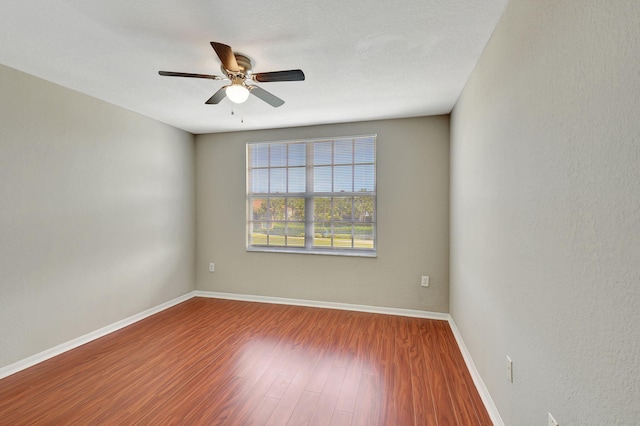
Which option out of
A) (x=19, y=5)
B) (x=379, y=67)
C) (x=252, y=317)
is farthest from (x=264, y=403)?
(x=19, y=5)

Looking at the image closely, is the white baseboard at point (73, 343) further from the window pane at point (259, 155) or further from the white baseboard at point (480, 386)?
the white baseboard at point (480, 386)

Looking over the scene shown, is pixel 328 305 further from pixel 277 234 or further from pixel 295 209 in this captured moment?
pixel 295 209

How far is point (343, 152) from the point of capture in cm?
371

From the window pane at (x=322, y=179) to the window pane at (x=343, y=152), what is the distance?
0.17 meters

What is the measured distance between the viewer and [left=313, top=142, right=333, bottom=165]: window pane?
12.3ft

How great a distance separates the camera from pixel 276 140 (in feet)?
12.8

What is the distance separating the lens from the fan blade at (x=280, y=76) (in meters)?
1.82

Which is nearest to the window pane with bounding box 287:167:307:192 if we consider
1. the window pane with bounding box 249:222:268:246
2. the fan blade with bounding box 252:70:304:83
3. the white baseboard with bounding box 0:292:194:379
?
the window pane with bounding box 249:222:268:246

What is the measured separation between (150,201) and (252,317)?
1.96 m

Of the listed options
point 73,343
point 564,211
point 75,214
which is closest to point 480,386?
point 564,211

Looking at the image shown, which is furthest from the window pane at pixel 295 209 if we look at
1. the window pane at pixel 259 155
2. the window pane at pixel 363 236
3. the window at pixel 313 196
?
the window pane at pixel 363 236

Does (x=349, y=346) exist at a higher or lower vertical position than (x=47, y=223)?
lower

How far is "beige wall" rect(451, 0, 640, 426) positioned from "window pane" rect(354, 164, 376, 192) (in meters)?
1.77

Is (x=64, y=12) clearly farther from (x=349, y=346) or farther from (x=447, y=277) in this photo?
(x=447, y=277)
